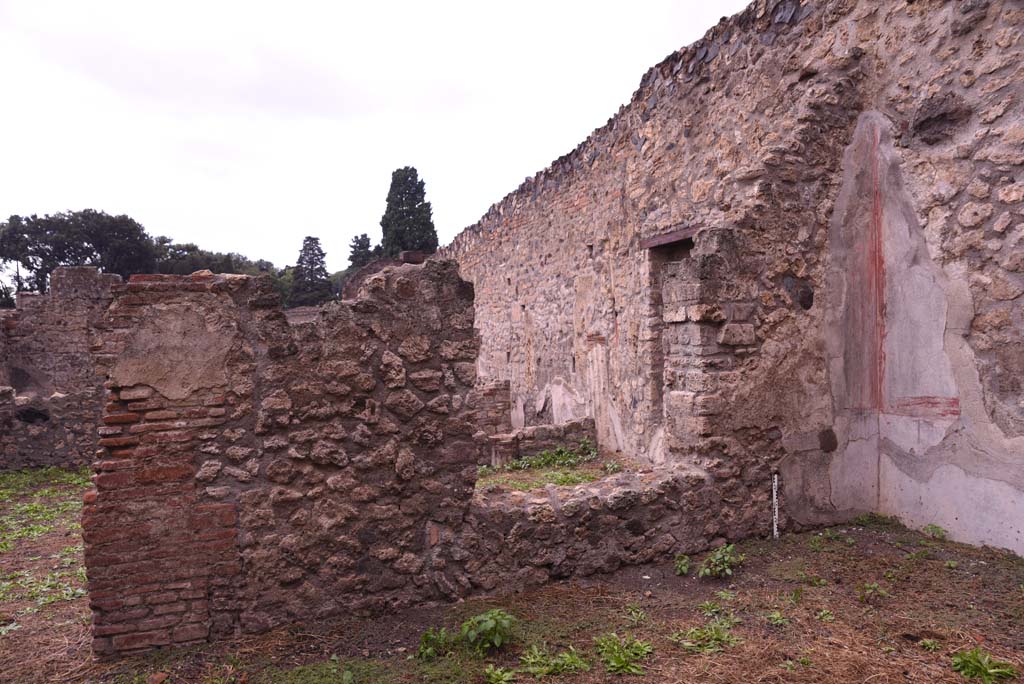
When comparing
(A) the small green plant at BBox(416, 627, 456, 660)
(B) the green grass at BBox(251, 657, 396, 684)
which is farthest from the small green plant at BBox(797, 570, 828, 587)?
(B) the green grass at BBox(251, 657, 396, 684)

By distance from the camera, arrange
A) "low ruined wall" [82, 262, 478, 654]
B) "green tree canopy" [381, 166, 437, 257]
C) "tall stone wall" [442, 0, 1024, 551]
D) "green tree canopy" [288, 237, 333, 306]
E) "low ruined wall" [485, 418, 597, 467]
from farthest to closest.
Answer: "green tree canopy" [288, 237, 333, 306] < "green tree canopy" [381, 166, 437, 257] < "low ruined wall" [485, 418, 597, 467] < "tall stone wall" [442, 0, 1024, 551] < "low ruined wall" [82, 262, 478, 654]

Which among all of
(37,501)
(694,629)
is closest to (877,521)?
(694,629)

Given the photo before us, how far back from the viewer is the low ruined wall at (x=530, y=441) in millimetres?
8500

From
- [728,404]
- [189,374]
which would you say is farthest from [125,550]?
[728,404]

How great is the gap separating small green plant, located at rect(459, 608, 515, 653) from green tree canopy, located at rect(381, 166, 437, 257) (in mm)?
29821

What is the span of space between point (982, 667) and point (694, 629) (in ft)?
3.88

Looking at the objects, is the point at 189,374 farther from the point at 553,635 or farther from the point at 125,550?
the point at 553,635

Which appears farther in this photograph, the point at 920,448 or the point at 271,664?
the point at 920,448

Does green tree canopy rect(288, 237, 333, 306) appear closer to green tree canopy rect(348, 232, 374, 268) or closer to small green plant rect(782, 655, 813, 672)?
green tree canopy rect(348, 232, 374, 268)

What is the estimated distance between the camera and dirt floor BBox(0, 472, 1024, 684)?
9.22 ft

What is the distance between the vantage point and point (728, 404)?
4363mm

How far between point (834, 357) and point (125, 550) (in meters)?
4.58

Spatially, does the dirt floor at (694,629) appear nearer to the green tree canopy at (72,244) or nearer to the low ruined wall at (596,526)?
the low ruined wall at (596,526)

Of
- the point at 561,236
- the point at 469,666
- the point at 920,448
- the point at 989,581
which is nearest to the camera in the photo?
the point at 469,666
